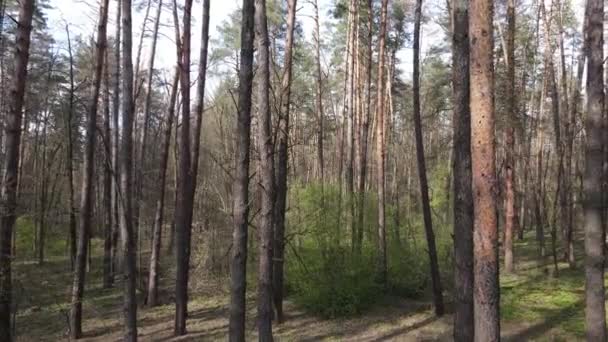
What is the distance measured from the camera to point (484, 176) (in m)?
4.66

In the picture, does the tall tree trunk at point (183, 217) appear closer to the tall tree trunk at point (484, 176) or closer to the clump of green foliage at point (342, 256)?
the clump of green foliage at point (342, 256)

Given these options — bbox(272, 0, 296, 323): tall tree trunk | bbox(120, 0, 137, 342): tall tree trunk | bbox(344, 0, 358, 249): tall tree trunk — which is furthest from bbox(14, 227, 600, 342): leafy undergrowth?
bbox(344, 0, 358, 249): tall tree trunk

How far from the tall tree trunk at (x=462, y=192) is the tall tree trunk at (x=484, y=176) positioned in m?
1.57

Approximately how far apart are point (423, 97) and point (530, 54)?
5438mm

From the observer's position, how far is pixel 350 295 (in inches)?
421

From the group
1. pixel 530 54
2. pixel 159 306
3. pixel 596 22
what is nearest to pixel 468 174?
pixel 596 22

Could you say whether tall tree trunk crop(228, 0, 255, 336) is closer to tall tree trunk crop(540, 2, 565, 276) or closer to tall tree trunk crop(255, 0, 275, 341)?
tall tree trunk crop(255, 0, 275, 341)

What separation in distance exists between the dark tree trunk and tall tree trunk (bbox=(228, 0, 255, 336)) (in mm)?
2990

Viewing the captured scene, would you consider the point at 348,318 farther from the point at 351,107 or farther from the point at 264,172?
the point at 351,107

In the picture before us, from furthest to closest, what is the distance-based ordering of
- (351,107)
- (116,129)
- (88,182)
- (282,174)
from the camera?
1. (116,129)
2. (351,107)
3. (88,182)
4. (282,174)

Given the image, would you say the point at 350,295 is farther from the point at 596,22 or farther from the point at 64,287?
the point at 64,287

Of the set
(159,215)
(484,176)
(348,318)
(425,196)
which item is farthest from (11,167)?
(425,196)

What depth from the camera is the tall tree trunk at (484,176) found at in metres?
4.54

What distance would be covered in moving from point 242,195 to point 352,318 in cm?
561
